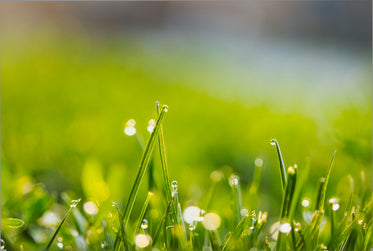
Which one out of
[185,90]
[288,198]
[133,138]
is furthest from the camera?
[185,90]

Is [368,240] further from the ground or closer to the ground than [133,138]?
further from the ground

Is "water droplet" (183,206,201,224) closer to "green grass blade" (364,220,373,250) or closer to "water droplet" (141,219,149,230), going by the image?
"water droplet" (141,219,149,230)

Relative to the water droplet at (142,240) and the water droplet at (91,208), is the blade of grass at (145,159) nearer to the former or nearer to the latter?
the water droplet at (142,240)

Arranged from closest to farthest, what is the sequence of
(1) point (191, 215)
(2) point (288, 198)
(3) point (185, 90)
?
(2) point (288, 198) < (1) point (191, 215) < (3) point (185, 90)

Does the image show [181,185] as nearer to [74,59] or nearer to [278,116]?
[278,116]

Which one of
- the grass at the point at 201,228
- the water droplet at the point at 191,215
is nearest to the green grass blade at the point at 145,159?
the grass at the point at 201,228

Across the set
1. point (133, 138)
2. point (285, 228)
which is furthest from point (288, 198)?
point (133, 138)

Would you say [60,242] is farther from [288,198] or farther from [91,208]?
[288,198]

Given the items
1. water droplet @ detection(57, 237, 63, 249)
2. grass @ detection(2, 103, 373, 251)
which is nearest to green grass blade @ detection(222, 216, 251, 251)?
grass @ detection(2, 103, 373, 251)
